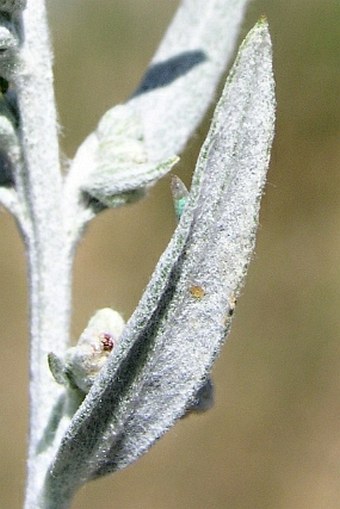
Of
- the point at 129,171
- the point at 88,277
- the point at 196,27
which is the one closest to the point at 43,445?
the point at 129,171

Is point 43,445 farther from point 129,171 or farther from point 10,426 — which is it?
point 10,426

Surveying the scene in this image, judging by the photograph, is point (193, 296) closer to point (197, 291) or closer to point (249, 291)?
point (197, 291)

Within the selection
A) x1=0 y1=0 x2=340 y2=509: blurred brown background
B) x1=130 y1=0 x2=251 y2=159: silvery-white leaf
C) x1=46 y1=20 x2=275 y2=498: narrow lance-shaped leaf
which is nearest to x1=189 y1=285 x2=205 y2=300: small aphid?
x1=46 y1=20 x2=275 y2=498: narrow lance-shaped leaf

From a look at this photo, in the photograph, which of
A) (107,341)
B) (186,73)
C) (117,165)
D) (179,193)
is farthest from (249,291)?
(179,193)

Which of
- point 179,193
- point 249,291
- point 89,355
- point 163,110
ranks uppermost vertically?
point 163,110

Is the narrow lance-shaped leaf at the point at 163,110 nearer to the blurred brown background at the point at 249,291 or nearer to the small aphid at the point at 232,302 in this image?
the small aphid at the point at 232,302

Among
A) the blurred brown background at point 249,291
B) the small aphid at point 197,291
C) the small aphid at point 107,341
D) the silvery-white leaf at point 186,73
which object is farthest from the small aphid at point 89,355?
the blurred brown background at point 249,291
